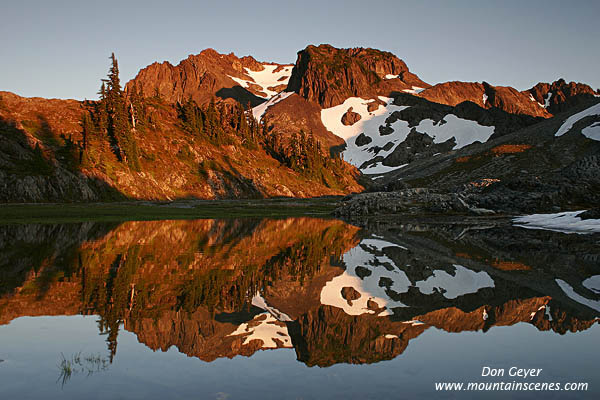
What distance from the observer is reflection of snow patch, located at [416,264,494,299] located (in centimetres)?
1357

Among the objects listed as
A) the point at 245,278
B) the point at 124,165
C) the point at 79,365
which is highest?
the point at 124,165

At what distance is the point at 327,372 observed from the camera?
24.0 feet

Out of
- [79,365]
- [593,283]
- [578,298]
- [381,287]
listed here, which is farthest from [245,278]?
[593,283]

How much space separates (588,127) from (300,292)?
567 ft

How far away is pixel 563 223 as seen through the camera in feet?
127

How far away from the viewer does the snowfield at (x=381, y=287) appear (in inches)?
480

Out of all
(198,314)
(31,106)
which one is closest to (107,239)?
(198,314)

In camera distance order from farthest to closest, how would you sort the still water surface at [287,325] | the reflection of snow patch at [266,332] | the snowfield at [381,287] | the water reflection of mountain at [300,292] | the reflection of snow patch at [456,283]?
the reflection of snow patch at [456,283] < the snowfield at [381,287] < the water reflection of mountain at [300,292] < the reflection of snow patch at [266,332] < the still water surface at [287,325]

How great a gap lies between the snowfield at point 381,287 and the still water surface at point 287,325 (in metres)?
0.07

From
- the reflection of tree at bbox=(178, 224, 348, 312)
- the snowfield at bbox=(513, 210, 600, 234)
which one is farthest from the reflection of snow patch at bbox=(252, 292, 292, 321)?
the snowfield at bbox=(513, 210, 600, 234)

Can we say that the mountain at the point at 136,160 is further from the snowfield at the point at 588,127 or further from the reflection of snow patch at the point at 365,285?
the snowfield at the point at 588,127

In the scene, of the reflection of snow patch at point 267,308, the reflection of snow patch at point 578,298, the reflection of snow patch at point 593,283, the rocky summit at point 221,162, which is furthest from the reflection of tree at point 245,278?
the rocky summit at point 221,162

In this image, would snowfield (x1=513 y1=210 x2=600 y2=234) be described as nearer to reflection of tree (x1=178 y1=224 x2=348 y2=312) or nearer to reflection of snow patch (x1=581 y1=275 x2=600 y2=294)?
reflection of snow patch (x1=581 y1=275 x2=600 y2=294)

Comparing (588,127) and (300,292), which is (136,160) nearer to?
(300,292)
